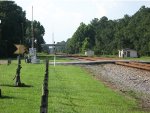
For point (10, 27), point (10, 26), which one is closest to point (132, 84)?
point (10, 27)

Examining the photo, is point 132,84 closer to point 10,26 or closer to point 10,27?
point 10,27

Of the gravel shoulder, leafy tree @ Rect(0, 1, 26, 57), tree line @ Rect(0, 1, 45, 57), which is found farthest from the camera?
leafy tree @ Rect(0, 1, 26, 57)

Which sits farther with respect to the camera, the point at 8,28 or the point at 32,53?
the point at 8,28

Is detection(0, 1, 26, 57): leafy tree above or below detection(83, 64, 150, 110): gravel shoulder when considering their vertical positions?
above

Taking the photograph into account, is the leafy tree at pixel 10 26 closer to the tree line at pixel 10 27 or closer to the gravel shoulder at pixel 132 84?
the tree line at pixel 10 27

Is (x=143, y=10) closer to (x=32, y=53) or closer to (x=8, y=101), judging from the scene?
(x=32, y=53)

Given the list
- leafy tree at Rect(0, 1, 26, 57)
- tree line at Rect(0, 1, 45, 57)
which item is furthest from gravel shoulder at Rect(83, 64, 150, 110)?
leafy tree at Rect(0, 1, 26, 57)

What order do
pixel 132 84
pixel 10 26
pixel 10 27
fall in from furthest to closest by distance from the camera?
pixel 10 26
pixel 10 27
pixel 132 84

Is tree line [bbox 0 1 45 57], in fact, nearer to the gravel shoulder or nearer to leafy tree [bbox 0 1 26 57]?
leafy tree [bbox 0 1 26 57]

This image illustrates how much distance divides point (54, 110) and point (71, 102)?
2.47 m

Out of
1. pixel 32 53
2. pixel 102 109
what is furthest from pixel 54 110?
pixel 32 53

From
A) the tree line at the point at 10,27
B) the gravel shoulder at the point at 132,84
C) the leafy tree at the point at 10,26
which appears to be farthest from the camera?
the leafy tree at the point at 10,26

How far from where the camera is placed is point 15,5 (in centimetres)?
13275

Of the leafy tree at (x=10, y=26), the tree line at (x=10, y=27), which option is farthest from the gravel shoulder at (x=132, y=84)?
the leafy tree at (x=10, y=26)
